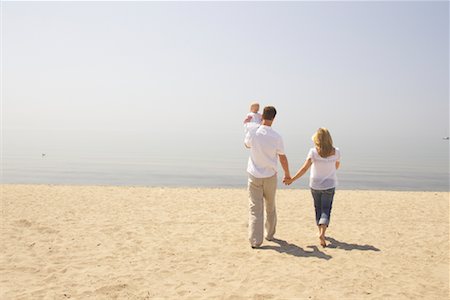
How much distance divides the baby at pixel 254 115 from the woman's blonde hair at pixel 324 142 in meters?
1.05

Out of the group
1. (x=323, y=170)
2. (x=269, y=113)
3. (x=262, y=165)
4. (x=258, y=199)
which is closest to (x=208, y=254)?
(x=258, y=199)

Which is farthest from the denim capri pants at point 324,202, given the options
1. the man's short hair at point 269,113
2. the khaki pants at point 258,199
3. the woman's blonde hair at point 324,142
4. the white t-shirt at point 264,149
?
the man's short hair at point 269,113

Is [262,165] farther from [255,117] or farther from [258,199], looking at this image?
[255,117]

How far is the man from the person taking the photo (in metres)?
5.67

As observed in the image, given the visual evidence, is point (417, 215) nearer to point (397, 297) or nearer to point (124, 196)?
point (397, 297)

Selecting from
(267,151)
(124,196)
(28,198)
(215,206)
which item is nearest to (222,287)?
(267,151)

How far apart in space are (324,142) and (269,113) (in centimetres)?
108

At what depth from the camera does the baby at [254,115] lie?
5.98 meters

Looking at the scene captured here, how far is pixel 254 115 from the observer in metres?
6.00

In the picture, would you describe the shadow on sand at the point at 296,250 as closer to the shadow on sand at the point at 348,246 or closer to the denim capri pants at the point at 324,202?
the shadow on sand at the point at 348,246

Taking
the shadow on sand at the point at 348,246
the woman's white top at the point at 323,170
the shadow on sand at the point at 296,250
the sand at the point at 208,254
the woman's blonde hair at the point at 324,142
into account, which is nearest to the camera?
the sand at the point at 208,254

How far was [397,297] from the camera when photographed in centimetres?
399

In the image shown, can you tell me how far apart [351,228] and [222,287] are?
15.7 ft

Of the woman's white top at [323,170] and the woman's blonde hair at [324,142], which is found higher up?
the woman's blonde hair at [324,142]
